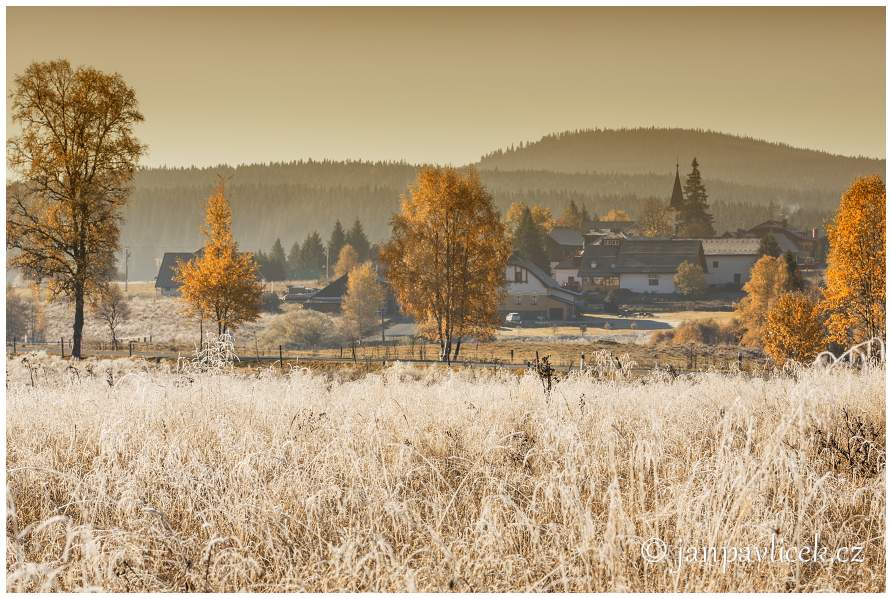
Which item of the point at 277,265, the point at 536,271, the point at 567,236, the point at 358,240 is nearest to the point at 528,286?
the point at 536,271

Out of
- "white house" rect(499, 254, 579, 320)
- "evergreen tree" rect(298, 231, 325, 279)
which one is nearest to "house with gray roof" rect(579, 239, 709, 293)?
"white house" rect(499, 254, 579, 320)

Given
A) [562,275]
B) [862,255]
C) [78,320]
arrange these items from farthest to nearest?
[562,275]
[78,320]
[862,255]

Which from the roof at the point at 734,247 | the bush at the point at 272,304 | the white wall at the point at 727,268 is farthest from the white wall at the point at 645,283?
the bush at the point at 272,304

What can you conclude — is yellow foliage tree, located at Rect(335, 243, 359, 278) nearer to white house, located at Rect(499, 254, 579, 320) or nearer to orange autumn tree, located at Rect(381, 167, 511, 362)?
white house, located at Rect(499, 254, 579, 320)

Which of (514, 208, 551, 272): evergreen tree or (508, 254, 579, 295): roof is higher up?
(514, 208, 551, 272): evergreen tree

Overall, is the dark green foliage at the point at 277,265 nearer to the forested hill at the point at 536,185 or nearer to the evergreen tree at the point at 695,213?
the forested hill at the point at 536,185

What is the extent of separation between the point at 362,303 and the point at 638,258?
70.9 ft

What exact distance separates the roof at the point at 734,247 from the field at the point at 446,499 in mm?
49607

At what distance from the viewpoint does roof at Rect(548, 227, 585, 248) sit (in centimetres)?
5046

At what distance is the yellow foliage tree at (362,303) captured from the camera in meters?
37.2

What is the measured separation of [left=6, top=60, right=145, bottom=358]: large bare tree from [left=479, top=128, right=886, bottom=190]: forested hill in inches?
279

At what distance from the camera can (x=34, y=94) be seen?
14.0 meters

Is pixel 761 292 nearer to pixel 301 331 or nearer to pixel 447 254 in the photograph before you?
pixel 301 331

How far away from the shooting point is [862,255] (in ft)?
54.1
